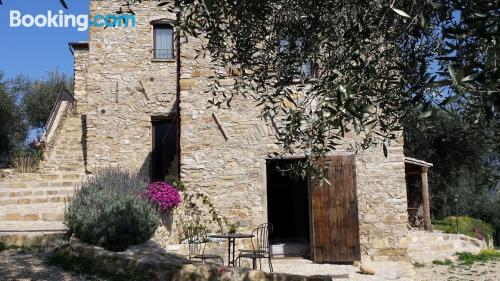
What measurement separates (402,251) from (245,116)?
3409 millimetres

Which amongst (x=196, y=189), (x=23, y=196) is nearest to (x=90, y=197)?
(x=196, y=189)

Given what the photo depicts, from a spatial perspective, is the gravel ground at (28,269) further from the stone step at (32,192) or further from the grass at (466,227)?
the grass at (466,227)

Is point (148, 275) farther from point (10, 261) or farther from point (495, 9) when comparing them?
point (495, 9)

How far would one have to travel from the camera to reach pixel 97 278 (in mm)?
4922

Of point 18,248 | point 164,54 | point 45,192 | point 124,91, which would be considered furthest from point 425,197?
point 18,248

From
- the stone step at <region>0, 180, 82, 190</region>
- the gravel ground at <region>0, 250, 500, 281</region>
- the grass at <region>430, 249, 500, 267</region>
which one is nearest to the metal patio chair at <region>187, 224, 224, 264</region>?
the gravel ground at <region>0, 250, 500, 281</region>

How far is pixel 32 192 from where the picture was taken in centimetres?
967

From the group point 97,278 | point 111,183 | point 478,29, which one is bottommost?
point 97,278

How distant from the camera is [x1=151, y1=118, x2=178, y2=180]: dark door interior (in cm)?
1244

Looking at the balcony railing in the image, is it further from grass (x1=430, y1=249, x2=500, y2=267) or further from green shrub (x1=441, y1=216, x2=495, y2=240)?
green shrub (x1=441, y1=216, x2=495, y2=240)

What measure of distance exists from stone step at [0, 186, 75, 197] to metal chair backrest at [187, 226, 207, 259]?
289 cm

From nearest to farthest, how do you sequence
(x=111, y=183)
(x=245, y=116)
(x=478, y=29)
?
(x=478, y=29) → (x=111, y=183) → (x=245, y=116)

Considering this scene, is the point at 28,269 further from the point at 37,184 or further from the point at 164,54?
the point at 164,54

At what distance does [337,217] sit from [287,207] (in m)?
4.22
